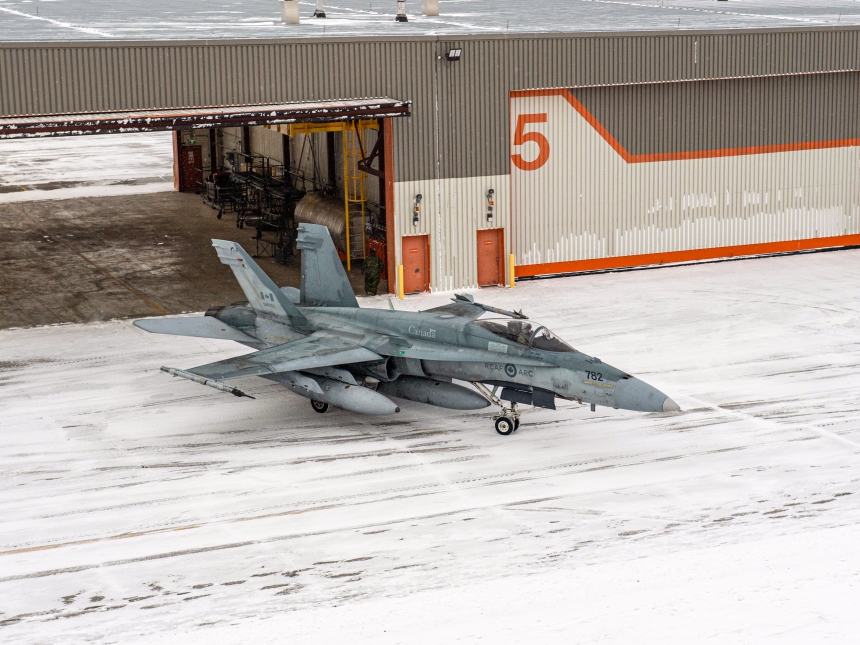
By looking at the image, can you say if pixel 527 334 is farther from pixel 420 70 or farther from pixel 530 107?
pixel 530 107

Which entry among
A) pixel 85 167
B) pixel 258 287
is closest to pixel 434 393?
pixel 258 287

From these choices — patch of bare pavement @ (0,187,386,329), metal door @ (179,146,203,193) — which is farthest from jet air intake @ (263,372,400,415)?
metal door @ (179,146,203,193)

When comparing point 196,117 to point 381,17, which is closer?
point 196,117

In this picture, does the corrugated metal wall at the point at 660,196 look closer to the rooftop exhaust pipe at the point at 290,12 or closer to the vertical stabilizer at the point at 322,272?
the rooftop exhaust pipe at the point at 290,12

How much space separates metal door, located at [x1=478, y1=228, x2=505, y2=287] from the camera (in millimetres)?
29828

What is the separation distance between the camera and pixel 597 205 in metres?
31.0

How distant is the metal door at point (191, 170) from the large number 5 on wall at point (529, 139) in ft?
59.5

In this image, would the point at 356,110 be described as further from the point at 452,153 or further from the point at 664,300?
the point at 664,300

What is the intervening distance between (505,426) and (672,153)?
14.6 meters

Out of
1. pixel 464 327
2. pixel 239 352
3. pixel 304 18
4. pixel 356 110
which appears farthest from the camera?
pixel 304 18

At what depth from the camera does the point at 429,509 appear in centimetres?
1662

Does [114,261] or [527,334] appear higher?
[527,334]

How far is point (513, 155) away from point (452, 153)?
1.86 metres

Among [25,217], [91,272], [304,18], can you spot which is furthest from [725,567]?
[25,217]
